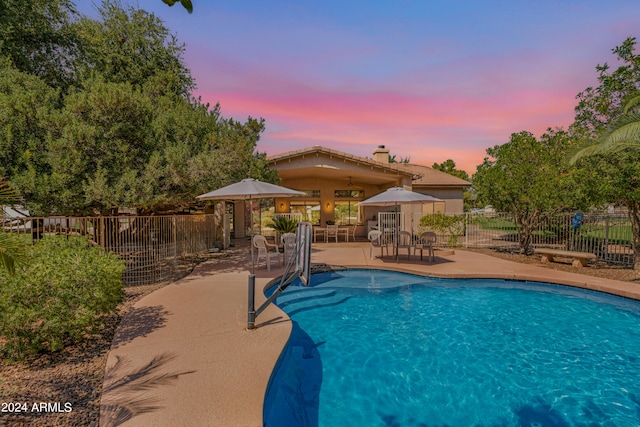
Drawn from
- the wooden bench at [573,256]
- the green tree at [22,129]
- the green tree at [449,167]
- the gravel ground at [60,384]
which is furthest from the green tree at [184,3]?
the green tree at [449,167]

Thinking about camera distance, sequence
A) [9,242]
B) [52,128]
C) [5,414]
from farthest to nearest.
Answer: [52,128] → [5,414] → [9,242]

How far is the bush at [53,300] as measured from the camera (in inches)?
155

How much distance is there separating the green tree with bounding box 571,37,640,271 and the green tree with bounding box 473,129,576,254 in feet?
2.98

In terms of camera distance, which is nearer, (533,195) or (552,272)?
(552,272)

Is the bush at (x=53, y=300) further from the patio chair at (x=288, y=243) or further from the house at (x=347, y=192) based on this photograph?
the house at (x=347, y=192)

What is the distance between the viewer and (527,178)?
38.4ft

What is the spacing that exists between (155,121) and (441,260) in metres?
11.0

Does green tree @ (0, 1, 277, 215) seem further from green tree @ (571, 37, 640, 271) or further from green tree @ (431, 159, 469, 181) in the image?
green tree @ (431, 159, 469, 181)

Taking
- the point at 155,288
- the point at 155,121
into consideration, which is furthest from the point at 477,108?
the point at 155,288

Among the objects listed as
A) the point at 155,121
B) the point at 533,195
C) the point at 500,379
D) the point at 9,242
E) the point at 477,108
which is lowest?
the point at 500,379

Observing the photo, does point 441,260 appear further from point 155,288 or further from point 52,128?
point 52,128

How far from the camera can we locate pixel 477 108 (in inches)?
478

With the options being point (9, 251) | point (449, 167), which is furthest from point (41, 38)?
point (449, 167)

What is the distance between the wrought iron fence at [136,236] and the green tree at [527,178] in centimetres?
1241
